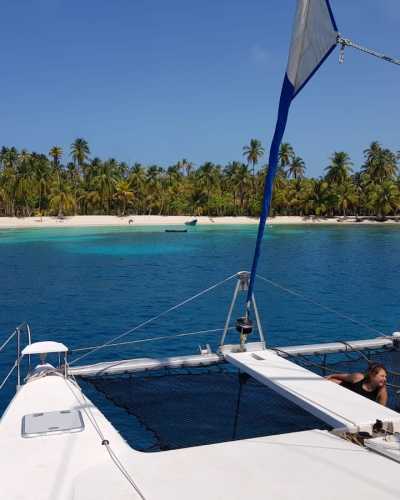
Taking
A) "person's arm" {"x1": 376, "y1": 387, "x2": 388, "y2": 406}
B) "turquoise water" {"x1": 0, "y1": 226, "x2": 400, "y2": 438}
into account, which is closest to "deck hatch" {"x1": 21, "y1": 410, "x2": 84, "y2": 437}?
"person's arm" {"x1": 376, "y1": 387, "x2": 388, "y2": 406}

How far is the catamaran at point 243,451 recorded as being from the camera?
12.3ft

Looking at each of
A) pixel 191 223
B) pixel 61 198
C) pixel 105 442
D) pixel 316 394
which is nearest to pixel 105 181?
pixel 61 198

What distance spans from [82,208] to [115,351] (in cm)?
10614

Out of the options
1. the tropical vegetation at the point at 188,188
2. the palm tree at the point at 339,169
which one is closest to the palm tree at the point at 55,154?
the tropical vegetation at the point at 188,188

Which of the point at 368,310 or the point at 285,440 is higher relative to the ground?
the point at 285,440

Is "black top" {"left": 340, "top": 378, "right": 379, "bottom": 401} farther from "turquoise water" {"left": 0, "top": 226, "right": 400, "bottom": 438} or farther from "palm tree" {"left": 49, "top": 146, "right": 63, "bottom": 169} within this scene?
"palm tree" {"left": 49, "top": 146, "right": 63, "bottom": 169}

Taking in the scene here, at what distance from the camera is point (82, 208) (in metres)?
119

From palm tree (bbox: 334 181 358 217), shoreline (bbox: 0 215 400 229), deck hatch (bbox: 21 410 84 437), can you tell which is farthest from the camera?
palm tree (bbox: 334 181 358 217)

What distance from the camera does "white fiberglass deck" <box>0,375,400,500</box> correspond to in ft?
12.1

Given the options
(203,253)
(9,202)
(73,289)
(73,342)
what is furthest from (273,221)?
(73,342)

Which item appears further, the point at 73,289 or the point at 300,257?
the point at 300,257

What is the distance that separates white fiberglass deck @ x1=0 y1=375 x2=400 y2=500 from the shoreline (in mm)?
100813

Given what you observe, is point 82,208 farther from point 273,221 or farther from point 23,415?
point 23,415

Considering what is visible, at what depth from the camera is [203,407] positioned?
7293 mm
